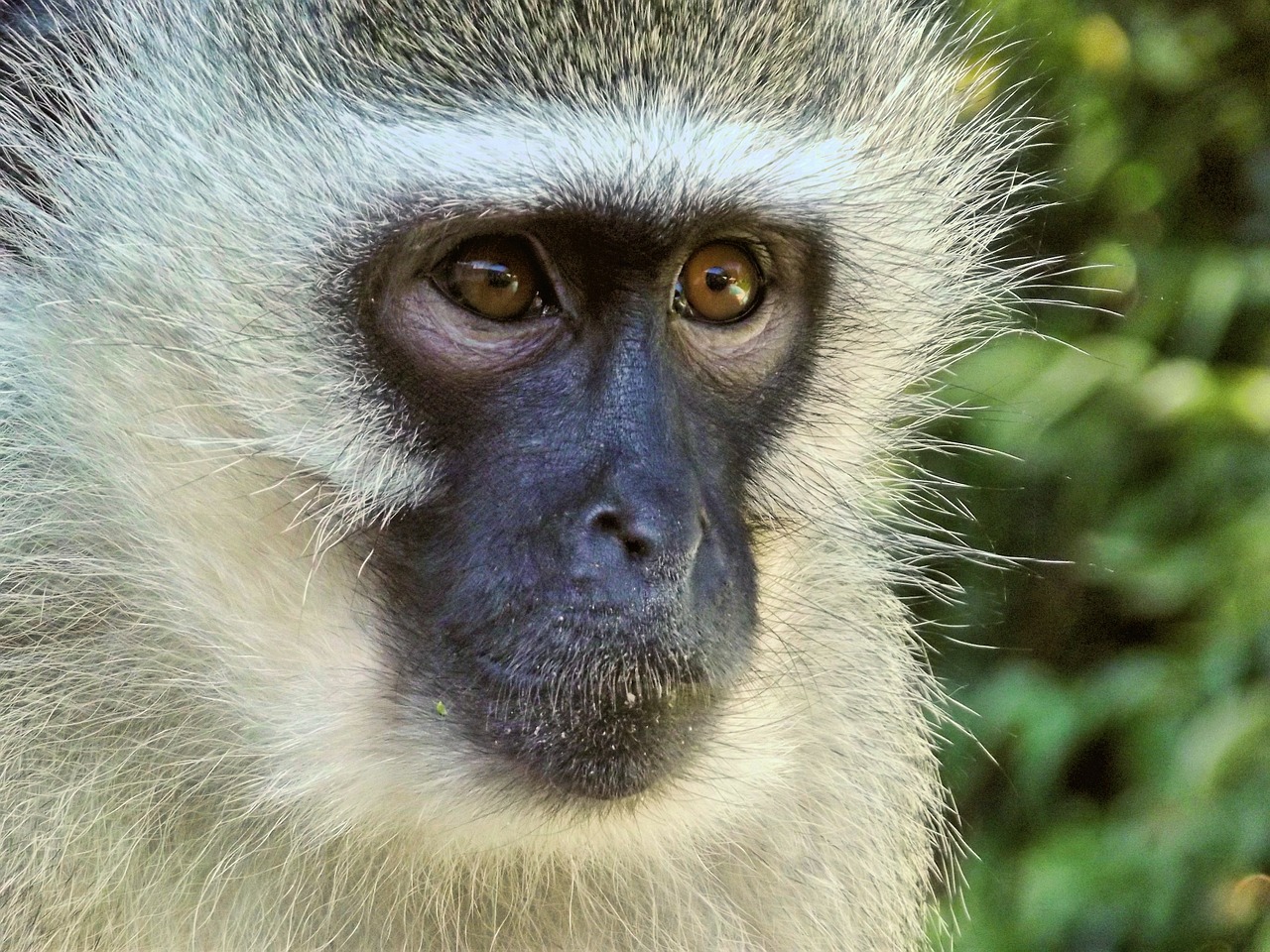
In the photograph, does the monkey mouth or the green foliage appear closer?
the monkey mouth

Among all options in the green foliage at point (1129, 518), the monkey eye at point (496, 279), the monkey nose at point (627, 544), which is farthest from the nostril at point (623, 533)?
the green foliage at point (1129, 518)

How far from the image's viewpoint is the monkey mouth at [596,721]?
60.5 inches

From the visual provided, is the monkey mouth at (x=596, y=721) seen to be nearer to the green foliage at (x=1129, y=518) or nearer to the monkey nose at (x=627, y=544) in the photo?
the monkey nose at (x=627, y=544)

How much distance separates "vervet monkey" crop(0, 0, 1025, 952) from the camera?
1599 millimetres

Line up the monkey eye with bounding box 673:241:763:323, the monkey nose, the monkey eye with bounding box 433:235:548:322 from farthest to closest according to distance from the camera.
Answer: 1. the monkey eye with bounding box 673:241:763:323
2. the monkey eye with bounding box 433:235:548:322
3. the monkey nose

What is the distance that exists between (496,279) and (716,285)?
31 cm

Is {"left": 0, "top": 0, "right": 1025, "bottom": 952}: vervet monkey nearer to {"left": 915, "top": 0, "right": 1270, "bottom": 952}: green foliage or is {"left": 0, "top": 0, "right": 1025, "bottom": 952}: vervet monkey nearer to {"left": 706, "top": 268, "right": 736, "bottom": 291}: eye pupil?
{"left": 706, "top": 268, "right": 736, "bottom": 291}: eye pupil

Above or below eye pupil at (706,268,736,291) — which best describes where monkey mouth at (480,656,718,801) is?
below

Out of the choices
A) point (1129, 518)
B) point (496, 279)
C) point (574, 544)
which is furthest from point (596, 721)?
point (1129, 518)

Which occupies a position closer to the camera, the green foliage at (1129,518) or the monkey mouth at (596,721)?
the monkey mouth at (596,721)

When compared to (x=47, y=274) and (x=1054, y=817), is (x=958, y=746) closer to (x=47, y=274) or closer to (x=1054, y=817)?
(x=1054, y=817)

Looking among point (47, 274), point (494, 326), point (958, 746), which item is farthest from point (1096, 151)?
point (47, 274)

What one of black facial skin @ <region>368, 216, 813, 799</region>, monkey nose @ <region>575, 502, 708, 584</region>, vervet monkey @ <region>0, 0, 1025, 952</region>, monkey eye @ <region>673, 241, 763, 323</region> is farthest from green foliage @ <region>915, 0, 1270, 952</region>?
monkey nose @ <region>575, 502, 708, 584</region>

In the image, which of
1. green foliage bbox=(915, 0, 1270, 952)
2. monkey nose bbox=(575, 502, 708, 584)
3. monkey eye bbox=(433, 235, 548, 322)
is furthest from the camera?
green foliage bbox=(915, 0, 1270, 952)
